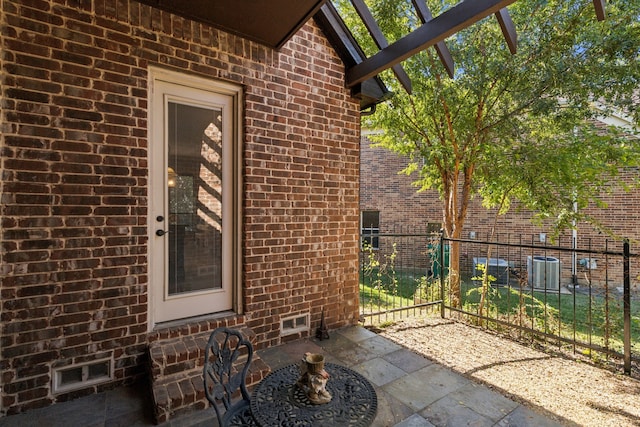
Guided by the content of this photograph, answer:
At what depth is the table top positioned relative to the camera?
1.41 meters

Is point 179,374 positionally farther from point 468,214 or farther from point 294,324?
point 468,214

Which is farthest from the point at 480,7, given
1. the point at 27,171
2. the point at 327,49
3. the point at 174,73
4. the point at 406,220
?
the point at 406,220

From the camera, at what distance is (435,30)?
2518 millimetres

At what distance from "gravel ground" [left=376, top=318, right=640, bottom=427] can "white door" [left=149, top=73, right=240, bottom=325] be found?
6.77ft

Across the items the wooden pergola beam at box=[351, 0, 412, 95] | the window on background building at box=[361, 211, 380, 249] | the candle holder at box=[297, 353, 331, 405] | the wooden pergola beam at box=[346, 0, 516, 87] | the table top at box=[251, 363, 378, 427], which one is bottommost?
→ the table top at box=[251, 363, 378, 427]

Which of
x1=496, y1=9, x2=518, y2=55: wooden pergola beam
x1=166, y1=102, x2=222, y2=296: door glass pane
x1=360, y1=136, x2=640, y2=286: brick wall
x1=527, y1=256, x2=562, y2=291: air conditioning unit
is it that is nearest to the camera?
x1=496, y1=9, x2=518, y2=55: wooden pergola beam

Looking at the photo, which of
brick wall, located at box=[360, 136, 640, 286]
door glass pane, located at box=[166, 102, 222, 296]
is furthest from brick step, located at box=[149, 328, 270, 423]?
brick wall, located at box=[360, 136, 640, 286]

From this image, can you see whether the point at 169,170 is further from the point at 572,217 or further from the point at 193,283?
the point at 572,217

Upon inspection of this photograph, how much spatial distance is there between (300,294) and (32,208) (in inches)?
88.7

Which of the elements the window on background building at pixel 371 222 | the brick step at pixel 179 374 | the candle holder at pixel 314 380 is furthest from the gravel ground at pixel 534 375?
A: the window on background building at pixel 371 222

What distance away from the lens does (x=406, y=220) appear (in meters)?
10.5

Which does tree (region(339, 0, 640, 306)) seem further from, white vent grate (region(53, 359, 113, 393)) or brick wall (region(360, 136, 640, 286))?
white vent grate (region(53, 359, 113, 393))

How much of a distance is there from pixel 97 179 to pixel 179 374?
1.54m

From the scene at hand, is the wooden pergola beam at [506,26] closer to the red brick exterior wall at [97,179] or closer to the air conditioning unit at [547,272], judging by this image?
the red brick exterior wall at [97,179]
